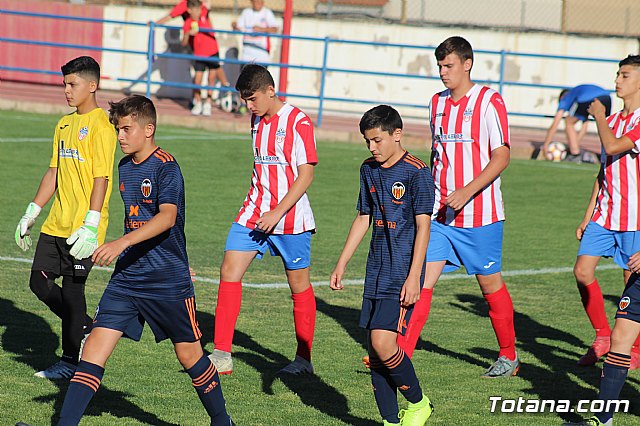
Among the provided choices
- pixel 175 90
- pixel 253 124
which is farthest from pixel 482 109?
pixel 175 90

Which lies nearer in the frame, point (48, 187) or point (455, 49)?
point (48, 187)

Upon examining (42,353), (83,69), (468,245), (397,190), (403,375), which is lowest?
(42,353)

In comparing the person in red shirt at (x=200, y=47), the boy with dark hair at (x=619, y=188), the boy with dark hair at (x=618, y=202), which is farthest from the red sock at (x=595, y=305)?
the person in red shirt at (x=200, y=47)

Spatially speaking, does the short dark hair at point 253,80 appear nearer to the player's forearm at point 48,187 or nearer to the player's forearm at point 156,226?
the player's forearm at point 48,187

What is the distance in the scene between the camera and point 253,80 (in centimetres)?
733

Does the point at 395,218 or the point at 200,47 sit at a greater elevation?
the point at 200,47

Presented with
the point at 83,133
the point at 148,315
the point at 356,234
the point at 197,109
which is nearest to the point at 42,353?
the point at 83,133

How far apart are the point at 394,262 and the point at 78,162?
7.02 ft

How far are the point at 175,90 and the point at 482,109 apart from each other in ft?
59.9

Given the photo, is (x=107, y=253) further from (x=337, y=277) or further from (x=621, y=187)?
(x=621, y=187)

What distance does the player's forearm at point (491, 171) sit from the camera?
23.9 ft

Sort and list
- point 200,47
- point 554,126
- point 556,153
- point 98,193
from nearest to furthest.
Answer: point 98,193
point 554,126
point 556,153
point 200,47

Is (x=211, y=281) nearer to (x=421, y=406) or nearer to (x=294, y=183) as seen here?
(x=294, y=183)

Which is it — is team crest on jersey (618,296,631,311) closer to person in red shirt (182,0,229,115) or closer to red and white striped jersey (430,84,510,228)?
red and white striped jersey (430,84,510,228)
